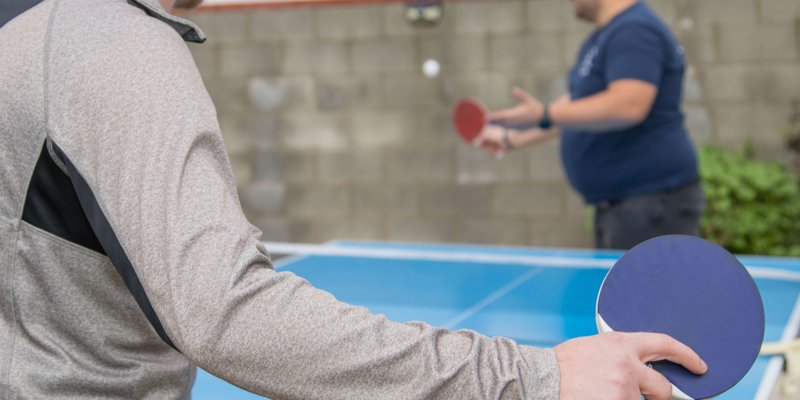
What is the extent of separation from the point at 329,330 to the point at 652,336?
11.5 inches

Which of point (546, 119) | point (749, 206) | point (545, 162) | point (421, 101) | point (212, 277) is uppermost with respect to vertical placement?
point (212, 277)

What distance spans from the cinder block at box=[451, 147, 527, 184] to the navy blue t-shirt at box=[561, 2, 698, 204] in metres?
2.55

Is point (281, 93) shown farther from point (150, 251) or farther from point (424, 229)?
point (150, 251)

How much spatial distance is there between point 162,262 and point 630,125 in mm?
2139

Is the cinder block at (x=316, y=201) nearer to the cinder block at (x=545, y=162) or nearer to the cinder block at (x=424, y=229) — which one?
the cinder block at (x=424, y=229)

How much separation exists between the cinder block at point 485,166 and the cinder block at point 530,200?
0.06 meters

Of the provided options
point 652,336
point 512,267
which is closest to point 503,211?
point 512,267

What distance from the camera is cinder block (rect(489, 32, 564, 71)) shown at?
534 centimetres

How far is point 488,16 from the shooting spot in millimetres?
5422

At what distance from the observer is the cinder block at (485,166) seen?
5531mm

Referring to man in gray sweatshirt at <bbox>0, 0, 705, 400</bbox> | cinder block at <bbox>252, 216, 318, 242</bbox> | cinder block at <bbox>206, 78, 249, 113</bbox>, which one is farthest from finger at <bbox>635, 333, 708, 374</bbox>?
cinder block at <bbox>206, 78, 249, 113</bbox>

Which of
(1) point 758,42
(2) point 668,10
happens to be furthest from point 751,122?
(2) point 668,10

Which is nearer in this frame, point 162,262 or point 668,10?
point 162,262

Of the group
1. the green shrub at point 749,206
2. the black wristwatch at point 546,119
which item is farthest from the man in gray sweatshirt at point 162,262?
the green shrub at point 749,206
